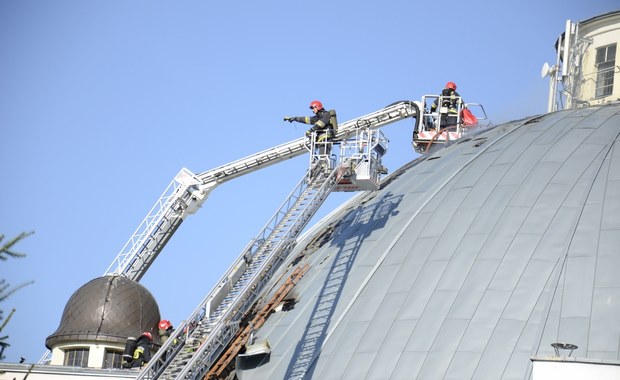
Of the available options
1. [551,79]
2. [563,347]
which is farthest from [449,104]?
[563,347]

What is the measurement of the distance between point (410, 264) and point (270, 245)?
3835 mm

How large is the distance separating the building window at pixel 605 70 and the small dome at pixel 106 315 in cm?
1631

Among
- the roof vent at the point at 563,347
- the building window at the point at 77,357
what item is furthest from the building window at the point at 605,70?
the building window at the point at 77,357

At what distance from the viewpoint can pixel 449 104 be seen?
42781 millimetres

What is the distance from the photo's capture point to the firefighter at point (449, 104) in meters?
42.6

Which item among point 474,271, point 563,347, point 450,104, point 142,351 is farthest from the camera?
point 450,104

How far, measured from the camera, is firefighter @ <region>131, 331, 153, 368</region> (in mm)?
35281

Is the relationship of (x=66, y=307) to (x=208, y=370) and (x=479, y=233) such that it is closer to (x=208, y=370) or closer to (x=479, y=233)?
(x=208, y=370)

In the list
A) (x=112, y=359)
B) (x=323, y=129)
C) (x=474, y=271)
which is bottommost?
(x=112, y=359)

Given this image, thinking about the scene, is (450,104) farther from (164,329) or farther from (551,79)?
(164,329)

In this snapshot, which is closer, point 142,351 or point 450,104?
point 142,351

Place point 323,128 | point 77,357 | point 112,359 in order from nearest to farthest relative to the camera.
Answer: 1. point 323,128
2. point 112,359
3. point 77,357

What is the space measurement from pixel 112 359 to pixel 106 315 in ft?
4.10

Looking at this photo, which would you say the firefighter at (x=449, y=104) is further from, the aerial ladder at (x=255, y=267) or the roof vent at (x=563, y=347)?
the roof vent at (x=563, y=347)
